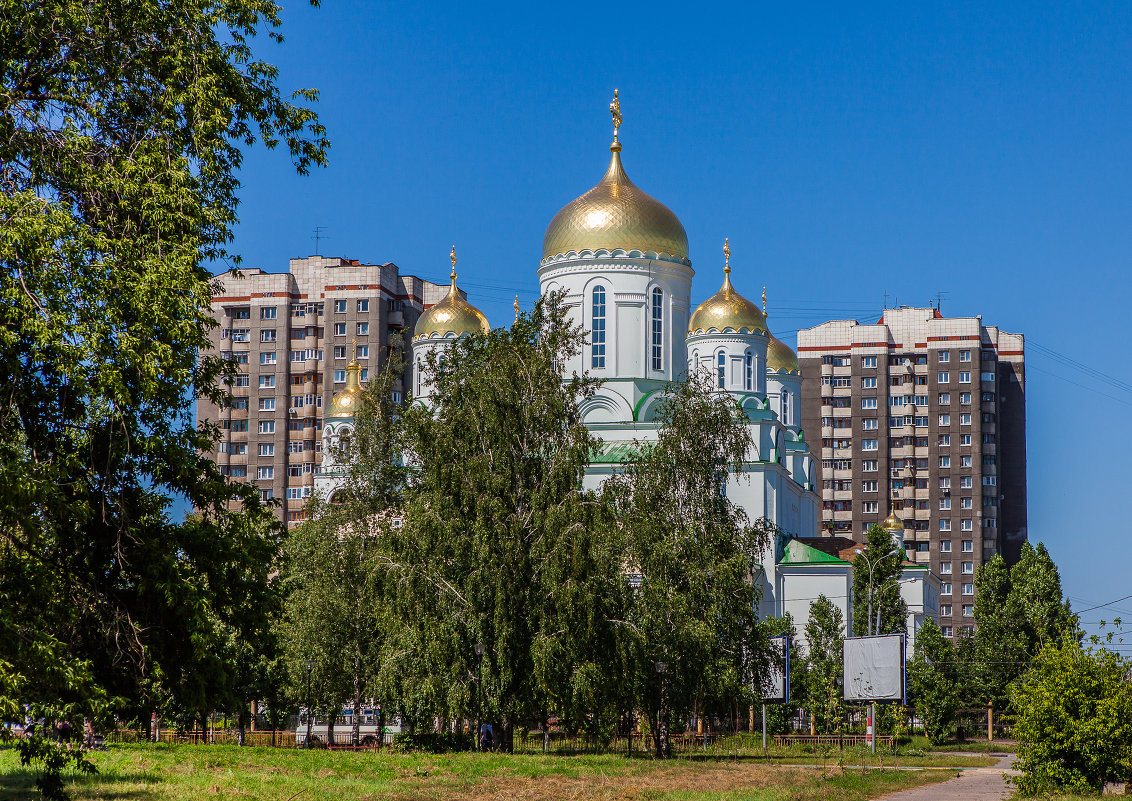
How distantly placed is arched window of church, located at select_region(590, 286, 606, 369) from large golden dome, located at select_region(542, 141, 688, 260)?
64.5 inches

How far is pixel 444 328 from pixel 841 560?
61.6ft

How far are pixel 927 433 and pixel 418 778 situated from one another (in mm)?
73786

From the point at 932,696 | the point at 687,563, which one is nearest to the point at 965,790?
the point at 687,563

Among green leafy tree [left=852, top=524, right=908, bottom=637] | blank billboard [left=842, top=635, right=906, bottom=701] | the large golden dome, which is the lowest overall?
blank billboard [left=842, top=635, right=906, bottom=701]

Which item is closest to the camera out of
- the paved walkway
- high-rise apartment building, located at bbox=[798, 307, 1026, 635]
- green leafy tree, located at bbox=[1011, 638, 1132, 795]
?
green leafy tree, located at bbox=[1011, 638, 1132, 795]

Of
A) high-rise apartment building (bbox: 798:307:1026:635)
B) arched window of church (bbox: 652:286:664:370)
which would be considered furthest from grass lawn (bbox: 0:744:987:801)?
high-rise apartment building (bbox: 798:307:1026:635)

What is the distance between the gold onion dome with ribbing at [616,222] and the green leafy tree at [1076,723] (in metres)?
27.4

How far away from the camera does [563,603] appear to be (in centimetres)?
2481

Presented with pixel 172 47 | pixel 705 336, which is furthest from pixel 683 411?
pixel 172 47

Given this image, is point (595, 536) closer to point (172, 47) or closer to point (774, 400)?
point (172, 47)

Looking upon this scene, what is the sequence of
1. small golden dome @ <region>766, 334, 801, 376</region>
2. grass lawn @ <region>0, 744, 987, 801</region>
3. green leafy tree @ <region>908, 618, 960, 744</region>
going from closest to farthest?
grass lawn @ <region>0, 744, 987, 801</region>
green leafy tree @ <region>908, 618, 960, 744</region>
small golden dome @ <region>766, 334, 801, 376</region>

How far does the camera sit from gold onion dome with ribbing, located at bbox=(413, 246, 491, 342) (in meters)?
53.1

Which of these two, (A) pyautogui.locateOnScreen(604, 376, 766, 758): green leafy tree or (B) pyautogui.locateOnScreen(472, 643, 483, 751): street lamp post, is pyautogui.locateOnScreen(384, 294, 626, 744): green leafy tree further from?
(A) pyautogui.locateOnScreen(604, 376, 766, 758): green leafy tree

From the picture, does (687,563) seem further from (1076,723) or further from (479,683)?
(1076,723)
